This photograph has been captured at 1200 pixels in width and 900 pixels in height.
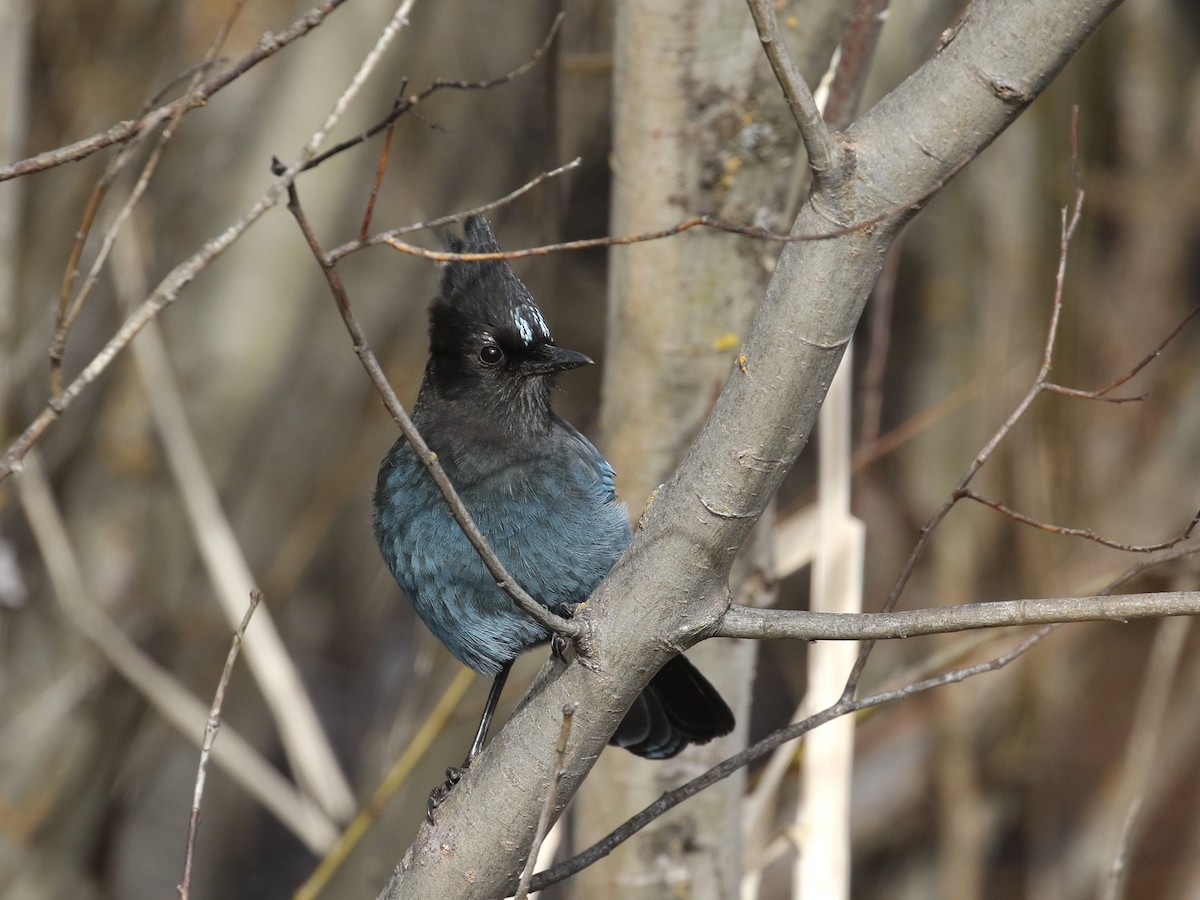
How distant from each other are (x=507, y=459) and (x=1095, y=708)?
Answer: 4075mm

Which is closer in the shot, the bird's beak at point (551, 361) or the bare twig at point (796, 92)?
the bare twig at point (796, 92)

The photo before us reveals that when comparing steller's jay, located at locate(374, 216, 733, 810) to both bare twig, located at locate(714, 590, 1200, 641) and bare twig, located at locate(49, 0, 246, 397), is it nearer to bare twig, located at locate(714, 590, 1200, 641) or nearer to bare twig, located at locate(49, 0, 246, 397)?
bare twig, located at locate(49, 0, 246, 397)

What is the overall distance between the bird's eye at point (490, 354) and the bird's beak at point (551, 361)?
86 mm

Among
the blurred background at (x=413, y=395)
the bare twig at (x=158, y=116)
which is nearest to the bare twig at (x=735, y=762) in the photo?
the bare twig at (x=158, y=116)

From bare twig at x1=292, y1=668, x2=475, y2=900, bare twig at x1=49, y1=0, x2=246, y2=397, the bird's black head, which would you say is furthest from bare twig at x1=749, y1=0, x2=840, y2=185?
bare twig at x1=292, y1=668, x2=475, y2=900

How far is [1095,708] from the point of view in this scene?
5.93m

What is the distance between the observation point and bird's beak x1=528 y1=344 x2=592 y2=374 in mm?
3000

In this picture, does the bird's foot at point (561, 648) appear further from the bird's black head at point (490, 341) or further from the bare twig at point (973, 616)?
the bird's black head at point (490, 341)

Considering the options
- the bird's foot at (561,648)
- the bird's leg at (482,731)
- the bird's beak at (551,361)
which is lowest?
the bird's foot at (561,648)

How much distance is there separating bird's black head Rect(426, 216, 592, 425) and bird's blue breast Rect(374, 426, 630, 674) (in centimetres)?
20

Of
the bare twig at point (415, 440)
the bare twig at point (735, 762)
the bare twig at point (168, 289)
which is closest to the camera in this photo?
the bare twig at point (415, 440)

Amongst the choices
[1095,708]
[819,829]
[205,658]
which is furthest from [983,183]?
[205,658]

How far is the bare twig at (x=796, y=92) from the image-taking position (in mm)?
1578

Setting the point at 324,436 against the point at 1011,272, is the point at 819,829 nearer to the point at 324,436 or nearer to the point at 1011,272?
the point at 1011,272
